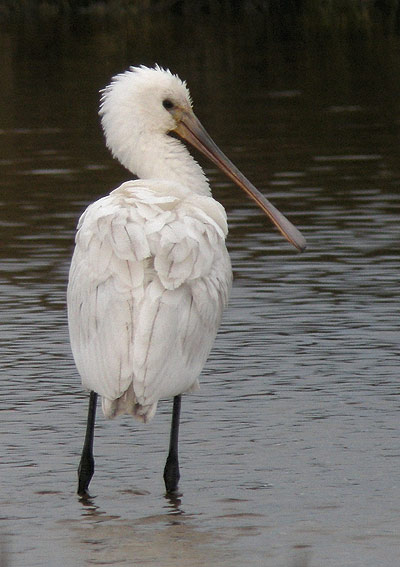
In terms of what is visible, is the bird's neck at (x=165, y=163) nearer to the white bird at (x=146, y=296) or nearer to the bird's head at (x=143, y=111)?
the bird's head at (x=143, y=111)

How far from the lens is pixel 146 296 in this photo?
6.63 m

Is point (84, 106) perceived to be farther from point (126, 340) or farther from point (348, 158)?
point (126, 340)

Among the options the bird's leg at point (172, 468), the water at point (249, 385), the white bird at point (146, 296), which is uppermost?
the white bird at point (146, 296)

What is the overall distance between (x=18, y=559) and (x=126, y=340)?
0.97m

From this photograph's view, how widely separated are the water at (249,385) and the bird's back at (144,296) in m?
0.55

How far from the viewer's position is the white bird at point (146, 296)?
21.6 feet

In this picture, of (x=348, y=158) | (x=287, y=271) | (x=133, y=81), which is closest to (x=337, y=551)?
(x=133, y=81)

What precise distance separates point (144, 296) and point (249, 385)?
2.31 metres

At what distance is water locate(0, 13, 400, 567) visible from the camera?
21.3ft

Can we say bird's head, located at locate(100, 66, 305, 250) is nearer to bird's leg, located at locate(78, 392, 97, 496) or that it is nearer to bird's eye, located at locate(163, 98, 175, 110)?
bird's eye, located at locate(163, 98, 175, 110)

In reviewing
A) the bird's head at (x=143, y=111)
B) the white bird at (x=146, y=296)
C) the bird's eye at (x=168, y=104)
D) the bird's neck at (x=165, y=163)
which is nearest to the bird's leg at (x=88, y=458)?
the white bird at (x=146, y=296)

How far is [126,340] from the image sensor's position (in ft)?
21.6

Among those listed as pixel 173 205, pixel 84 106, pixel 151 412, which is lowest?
pixel 84 106

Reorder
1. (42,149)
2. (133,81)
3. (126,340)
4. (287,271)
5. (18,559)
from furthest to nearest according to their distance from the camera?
1. (42,149)
2. (287,271)
3. (133,81)
4. (126,340)
5. (18,559)
